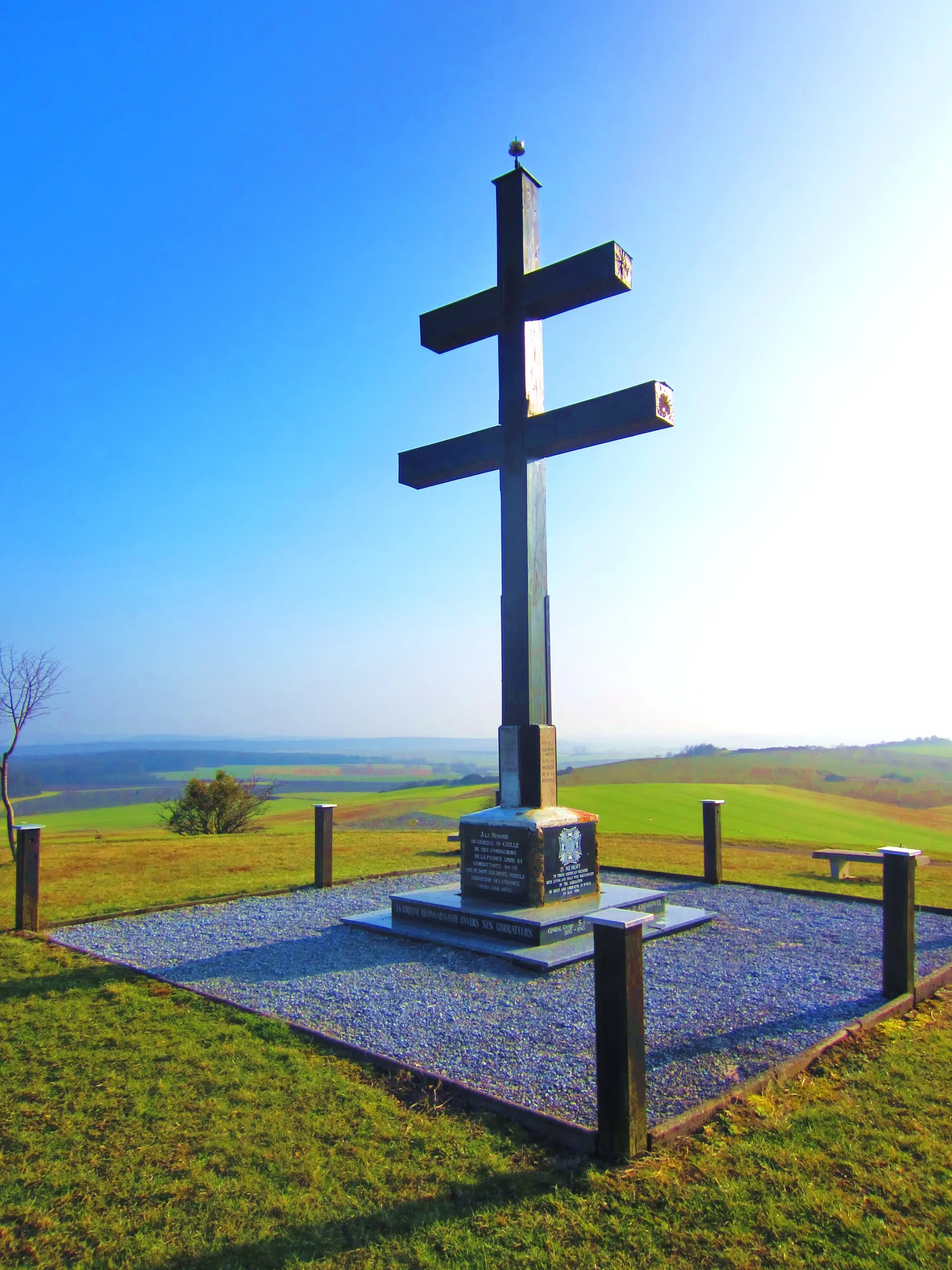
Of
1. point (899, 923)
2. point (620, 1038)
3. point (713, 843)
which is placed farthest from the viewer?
point (713, 843)

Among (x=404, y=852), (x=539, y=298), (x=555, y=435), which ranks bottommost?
(x=404, y=852)

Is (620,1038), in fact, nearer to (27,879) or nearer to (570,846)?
(570,846)

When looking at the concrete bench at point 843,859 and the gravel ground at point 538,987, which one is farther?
the concrete bench at point 843,859

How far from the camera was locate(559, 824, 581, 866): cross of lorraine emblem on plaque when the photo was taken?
7.50 metres

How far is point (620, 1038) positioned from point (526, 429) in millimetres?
6138

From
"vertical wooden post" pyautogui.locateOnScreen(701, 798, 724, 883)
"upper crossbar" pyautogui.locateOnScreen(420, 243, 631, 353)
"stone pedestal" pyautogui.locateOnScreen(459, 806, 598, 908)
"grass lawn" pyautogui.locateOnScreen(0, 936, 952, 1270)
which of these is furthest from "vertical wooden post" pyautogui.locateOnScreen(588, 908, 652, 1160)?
"vertical wooden post" pyautogui.locateOnScreen(701, 798, 724, 883)

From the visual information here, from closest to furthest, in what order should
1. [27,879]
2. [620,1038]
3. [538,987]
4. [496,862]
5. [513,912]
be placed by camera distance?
[620,1038], [538,987], [513,912], [496,862], [27,879]

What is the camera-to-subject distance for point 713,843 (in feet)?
33.6

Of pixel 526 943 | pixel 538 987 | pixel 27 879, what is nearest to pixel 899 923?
pixel 538 987

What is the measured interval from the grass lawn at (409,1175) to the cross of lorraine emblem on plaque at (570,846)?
3.24m

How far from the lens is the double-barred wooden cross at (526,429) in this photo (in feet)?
25.2

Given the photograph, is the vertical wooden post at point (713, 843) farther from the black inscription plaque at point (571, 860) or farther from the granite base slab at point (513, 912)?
the black inscription plaque at point (571, 860)

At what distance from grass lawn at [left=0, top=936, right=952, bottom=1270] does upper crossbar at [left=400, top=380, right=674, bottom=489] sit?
541 centimetres

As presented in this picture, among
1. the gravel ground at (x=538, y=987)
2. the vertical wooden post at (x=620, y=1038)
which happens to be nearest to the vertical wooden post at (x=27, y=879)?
the gravel ground at (x=538, y=987)
